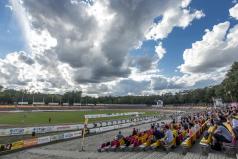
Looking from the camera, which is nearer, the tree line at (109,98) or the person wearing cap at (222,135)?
the person wearing cap at (222,135)

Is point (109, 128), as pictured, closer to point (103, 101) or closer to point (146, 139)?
point (146, 139)

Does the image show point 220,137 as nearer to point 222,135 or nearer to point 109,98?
point 222,135

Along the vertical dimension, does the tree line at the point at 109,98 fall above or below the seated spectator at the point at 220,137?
above

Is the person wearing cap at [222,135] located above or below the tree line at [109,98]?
below

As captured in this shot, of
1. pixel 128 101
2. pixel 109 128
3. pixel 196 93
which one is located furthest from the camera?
pixel 128 101

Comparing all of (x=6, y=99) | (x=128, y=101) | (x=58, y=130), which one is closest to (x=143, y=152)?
(x=58, y=130)

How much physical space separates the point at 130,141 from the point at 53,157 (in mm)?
5977

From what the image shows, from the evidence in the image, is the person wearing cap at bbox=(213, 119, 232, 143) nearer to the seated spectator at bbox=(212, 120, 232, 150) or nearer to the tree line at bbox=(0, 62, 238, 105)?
the seated spectator at bbox=(212, 120, 232, 150)

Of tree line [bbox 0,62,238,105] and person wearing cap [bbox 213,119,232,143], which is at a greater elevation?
tree line [bbox 0,62,238,105]

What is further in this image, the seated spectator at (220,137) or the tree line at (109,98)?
the tree line at (109,98)

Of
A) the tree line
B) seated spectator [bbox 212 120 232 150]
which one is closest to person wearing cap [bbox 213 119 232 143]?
seated spectator [bbox 212 120 232 150]

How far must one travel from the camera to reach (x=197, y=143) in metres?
16.6

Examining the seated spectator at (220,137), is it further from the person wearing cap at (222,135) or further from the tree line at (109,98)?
the tree line at (109,98)

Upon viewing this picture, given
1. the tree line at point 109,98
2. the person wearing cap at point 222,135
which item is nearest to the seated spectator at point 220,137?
the person wearing cap at point 222,135
